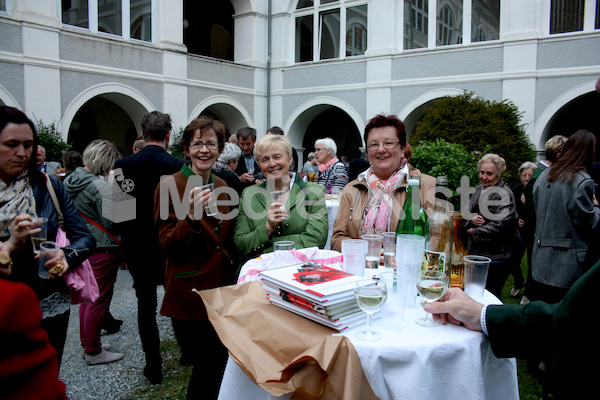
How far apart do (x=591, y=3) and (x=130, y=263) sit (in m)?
12.9

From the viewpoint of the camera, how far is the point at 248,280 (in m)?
2.21

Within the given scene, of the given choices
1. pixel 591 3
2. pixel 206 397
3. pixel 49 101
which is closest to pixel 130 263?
pixel 206 397

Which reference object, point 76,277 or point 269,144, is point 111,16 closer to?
point 269,144

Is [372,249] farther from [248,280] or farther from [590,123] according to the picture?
[590,123]

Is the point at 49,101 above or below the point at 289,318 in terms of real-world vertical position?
above

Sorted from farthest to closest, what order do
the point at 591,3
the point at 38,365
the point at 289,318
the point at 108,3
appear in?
the point at 108,3, the point at 591,3, the point at 289,318, the point at 38,365

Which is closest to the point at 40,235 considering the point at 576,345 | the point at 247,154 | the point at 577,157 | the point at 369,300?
the point at 369,300

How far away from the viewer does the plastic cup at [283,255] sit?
225 centimetres

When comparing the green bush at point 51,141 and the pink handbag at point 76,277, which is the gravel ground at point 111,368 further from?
the green bush at point 51,141

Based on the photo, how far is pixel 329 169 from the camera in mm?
6164

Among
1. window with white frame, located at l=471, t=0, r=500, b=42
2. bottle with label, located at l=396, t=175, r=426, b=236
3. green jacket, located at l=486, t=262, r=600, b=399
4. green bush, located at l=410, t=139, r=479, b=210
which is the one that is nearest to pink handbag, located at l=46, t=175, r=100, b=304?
bottle with label, located at l=396, t=175, r=426, b=236

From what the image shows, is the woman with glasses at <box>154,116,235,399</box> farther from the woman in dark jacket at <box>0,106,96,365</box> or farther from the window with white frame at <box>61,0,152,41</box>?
the window with white frame at <box>61,0,152,41</box>

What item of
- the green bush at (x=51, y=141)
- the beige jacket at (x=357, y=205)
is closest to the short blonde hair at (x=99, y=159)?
the beige jacket at (x=357, y=205)

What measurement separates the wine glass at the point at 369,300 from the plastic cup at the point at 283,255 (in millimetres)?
724
